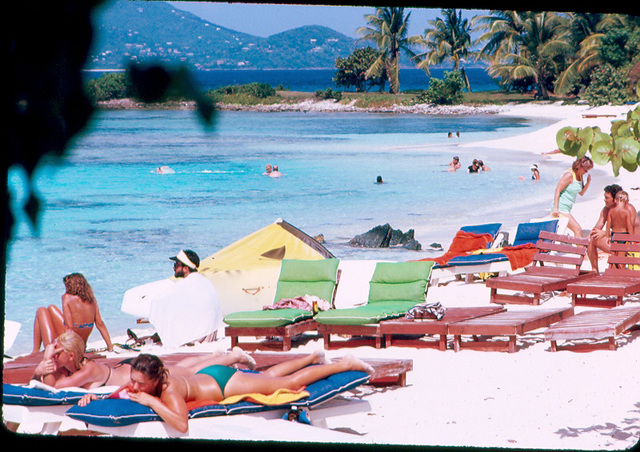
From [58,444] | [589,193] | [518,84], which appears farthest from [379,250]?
[518,84]

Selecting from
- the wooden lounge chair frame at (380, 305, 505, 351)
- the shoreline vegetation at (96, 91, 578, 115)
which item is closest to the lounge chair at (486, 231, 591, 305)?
the wooden lounge chair frame at (380, 305, 505, 351)

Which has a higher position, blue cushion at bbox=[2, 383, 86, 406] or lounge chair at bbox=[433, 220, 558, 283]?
blue cushion at bbox=[2, 383, 86, 406]

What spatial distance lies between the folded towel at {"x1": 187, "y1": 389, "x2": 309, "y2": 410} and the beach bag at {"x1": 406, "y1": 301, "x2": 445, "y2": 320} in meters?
2.35

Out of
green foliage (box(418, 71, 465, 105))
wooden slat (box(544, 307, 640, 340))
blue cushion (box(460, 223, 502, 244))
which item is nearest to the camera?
wooden slat (box(544, 307, 640, 340))

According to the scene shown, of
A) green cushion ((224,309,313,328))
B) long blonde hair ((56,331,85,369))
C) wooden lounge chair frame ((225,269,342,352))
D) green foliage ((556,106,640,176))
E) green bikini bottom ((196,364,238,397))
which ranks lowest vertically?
wooden lounge chair frame ((225,269,342,352))

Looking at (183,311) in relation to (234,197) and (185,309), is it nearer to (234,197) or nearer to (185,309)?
(185,309)

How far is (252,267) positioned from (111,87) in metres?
6.31

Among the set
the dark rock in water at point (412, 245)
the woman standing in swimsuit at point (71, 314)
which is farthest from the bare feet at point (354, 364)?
the dark rock in water at point (412, 245)

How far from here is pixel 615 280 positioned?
7434 mm

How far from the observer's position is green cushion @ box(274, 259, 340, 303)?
24.1 ft

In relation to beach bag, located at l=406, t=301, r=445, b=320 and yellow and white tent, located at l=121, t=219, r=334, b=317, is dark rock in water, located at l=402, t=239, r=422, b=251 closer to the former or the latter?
yellow and white tent, located at l=121, t=219, r=334, b=317

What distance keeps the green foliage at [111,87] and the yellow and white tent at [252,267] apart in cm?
564

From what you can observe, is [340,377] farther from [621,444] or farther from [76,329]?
[76,329]

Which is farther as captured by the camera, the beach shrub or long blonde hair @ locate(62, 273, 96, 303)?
the beach shrub
